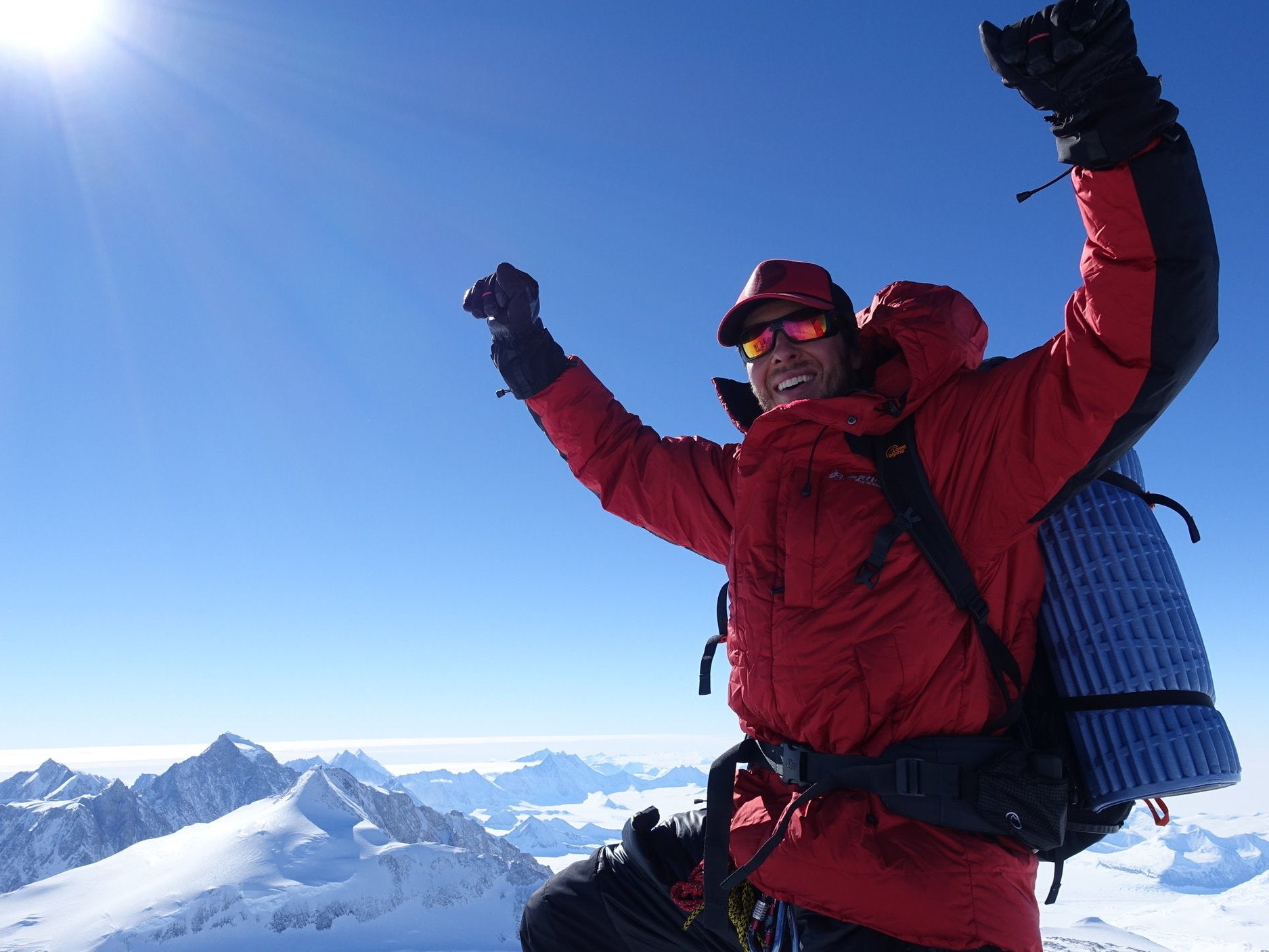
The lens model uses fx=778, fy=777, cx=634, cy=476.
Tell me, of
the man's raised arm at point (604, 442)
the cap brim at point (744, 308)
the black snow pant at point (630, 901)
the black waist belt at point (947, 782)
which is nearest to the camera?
the black waist belt at point (947, 782)

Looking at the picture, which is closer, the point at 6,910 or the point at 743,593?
the point at 743,593

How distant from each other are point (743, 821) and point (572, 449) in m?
2.85

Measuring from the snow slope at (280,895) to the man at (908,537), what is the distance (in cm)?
16393

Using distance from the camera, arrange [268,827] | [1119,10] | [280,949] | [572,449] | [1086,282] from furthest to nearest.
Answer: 1. [268,827]
2. [280,949]
3. [572,449]
4. [1086,282]
5. [1119,10]

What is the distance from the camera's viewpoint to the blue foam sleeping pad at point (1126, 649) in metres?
3.23

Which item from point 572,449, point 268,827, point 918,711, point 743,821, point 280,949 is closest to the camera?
point 918,711

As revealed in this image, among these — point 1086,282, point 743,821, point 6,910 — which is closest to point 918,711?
point 743,821

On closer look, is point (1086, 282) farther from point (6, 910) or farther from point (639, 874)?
point (6, 910)

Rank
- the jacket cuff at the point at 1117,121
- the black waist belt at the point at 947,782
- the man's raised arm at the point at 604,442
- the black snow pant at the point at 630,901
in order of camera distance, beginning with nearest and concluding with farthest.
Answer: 1. the jacket cuff at the point at 1117,121
2. the black waist belt at the point at 947,782
3. the black snow pant at the point at 630,901
4. the man's raised arm at the point at 604,442

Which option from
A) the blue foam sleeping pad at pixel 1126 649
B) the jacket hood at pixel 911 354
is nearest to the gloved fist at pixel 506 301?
the jacket hood at pixel 911 354

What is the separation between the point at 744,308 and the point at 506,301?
1.87m

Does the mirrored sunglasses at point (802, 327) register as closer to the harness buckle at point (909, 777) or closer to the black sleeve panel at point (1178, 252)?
the black sleeve panel at point (1178, 252)

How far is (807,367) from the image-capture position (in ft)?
15.3

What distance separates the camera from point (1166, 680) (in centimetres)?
335
